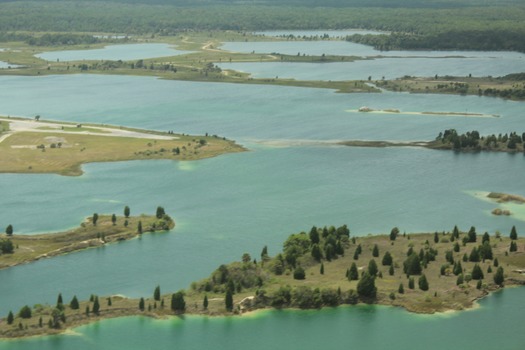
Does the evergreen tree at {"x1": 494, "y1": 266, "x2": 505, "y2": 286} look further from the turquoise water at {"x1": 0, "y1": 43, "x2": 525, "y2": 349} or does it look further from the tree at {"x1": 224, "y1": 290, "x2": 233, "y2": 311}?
the tree at {"x1": 224, "y1": 290, "x2": 233, "y2": 311}

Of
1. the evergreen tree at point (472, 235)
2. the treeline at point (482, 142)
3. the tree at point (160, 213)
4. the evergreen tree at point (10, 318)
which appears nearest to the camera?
the evergreen tree at point (10, 318)

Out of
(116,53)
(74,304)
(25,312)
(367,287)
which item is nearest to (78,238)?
(74,304)

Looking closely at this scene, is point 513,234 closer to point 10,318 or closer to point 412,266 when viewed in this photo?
point 412,266

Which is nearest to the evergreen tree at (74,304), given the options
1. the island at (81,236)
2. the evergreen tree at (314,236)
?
the island at (81,236)

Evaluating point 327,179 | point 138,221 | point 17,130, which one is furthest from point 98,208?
point 17,130

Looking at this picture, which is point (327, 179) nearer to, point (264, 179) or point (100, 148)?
point (264, 179)

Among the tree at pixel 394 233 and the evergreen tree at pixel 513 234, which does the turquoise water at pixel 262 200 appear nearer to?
the tree at pixel 394 233
